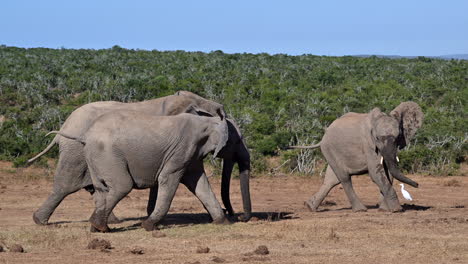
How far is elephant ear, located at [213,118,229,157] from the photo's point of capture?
11461 millimetres

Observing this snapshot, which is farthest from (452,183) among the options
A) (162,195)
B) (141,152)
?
(141,152)

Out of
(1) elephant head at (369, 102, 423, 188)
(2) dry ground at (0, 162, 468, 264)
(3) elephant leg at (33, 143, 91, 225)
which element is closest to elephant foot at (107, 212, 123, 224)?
(2) dry ground at (0, 162, 468, 264)

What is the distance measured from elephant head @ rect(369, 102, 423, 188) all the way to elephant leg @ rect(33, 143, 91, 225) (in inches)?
176

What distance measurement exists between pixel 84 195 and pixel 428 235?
8.25 meters

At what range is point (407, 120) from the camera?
13.6 metres

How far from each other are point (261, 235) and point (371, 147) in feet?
11.0

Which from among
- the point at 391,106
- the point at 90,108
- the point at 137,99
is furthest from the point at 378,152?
the point at 137,99

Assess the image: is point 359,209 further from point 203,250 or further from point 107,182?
point 203,250

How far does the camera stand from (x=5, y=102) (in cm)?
3023

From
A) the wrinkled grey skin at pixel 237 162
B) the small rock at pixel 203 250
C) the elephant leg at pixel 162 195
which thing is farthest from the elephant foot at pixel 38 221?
the small rock at pixel 203 250

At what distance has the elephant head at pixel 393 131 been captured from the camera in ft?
42.3

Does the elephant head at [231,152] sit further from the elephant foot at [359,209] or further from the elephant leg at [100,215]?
the elephant foot at [359,209]

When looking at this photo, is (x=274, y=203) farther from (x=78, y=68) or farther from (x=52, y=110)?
(x=78, y=68)

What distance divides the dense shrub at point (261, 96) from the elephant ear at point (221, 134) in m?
8.33
